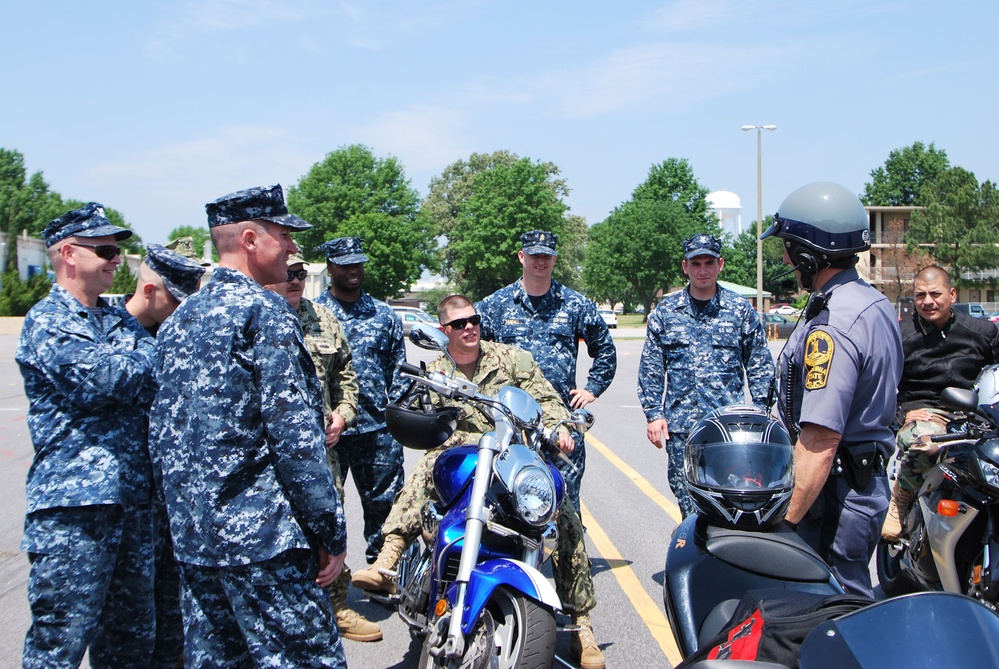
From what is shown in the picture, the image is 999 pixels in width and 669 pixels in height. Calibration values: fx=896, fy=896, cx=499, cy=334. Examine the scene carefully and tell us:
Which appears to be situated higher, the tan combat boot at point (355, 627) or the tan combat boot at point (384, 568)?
the tan combat boot at point (384, 568)

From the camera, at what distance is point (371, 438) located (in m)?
5.68

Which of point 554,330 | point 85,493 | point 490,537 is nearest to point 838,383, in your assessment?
point 490,537

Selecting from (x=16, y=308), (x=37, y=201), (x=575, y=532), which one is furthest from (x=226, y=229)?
(x=37, y=201)

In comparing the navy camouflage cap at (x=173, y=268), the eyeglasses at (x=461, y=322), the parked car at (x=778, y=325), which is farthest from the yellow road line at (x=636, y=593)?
the parked car at (x=778, y=325)

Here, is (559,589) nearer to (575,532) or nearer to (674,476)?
(575,532)

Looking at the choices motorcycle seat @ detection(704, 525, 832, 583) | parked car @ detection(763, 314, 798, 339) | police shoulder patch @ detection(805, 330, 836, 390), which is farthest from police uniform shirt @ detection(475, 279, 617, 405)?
parked car @ detection(763, 314, 798, 339)

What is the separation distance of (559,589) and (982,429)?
216 cm

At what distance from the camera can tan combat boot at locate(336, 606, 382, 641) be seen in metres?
4.81

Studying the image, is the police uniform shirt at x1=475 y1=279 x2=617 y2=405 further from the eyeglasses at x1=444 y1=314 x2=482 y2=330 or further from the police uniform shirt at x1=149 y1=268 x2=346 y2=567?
the police uniform shirt at x1=149 y1=268 x2=346 y2=567

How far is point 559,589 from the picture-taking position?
14.4 feet

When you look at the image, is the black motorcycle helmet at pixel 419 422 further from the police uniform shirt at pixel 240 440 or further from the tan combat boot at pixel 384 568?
the tan combat boot at pixel 384 568

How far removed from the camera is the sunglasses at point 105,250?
380 cm

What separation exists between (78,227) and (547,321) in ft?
10.1

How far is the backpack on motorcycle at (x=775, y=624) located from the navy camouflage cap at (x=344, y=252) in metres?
4.21
